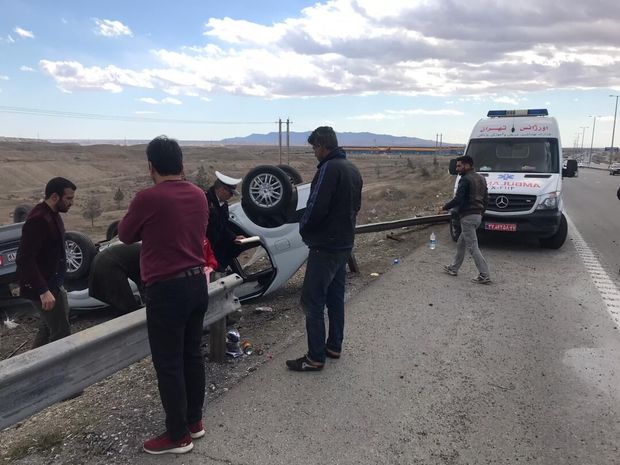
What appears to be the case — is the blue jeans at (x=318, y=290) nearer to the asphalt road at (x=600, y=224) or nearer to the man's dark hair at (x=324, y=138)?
the man's dark hair at (x=324, y=138)

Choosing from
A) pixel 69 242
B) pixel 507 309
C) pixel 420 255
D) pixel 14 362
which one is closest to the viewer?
pixel 14 362

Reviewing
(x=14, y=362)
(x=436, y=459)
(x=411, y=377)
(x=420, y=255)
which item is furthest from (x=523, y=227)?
(x=14, y=362)

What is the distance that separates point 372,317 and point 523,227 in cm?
506

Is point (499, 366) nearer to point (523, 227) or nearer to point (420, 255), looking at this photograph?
point (420, 255)

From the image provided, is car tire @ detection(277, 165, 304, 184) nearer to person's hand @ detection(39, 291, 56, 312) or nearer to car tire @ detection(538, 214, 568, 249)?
person's hand @ detection(39, 291, 56, 312)

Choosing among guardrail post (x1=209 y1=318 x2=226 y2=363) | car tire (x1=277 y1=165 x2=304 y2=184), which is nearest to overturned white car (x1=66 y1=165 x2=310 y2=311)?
car tire (x1=277 y1=165 x2=304 y2=184)

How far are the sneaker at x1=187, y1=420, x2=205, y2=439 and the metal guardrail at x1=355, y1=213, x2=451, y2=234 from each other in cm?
613

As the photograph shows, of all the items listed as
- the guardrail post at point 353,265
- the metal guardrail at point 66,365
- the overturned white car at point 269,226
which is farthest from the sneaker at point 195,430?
the guardrail post at point 353,265

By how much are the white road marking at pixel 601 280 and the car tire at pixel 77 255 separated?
636cm

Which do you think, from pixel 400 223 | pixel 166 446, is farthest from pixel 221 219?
pixel 400 223

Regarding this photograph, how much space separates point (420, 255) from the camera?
8883mm

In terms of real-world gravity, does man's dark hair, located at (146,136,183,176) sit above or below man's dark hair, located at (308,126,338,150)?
below

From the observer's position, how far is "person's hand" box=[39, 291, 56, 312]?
4277 mm

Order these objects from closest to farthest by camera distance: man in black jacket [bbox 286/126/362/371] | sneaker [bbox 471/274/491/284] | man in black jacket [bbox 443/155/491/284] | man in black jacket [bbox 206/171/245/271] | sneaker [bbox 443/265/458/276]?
man in black jacket [bbox 286/126/362/371] < man in black jacket [bbox 206/171/245/271] < sneaker [bbox 471/274/491/284] < man in black jacket [bbox 443/155/491/284] < sneaker [bbox 443/265/458/276]
